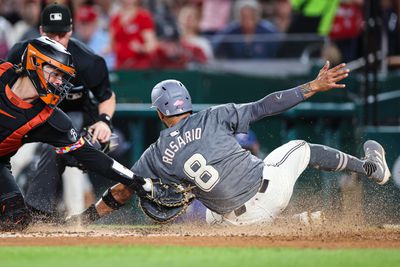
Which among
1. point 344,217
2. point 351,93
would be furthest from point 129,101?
point 344,217

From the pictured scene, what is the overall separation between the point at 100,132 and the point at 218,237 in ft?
6.88

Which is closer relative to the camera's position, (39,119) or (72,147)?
(39,119)

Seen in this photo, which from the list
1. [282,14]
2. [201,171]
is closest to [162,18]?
[282,14]

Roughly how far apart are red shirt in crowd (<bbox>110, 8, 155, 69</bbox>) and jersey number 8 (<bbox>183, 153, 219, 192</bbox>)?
5985 mm

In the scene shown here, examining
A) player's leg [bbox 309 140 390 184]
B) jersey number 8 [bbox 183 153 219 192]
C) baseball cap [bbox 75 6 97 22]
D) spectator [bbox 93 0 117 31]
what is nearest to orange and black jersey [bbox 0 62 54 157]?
jersey number 8 [bbox 183 153 219 192]

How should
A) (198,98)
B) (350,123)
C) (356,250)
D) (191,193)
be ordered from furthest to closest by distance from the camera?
(198,98) < (350,123) < (191,193) < (356,250)

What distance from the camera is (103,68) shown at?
36.3 feet

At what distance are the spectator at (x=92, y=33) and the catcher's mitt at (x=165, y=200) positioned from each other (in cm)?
612

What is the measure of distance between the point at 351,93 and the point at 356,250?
6.08 metres

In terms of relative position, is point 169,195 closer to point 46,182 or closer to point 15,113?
point 15,113

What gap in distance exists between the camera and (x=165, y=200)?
9.72 meters

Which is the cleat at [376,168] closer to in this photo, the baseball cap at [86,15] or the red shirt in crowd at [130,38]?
the red shirt in crowd at [130,38]

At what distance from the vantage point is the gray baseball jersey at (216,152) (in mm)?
9602

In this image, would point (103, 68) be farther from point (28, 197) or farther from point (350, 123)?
point (350, 123)
